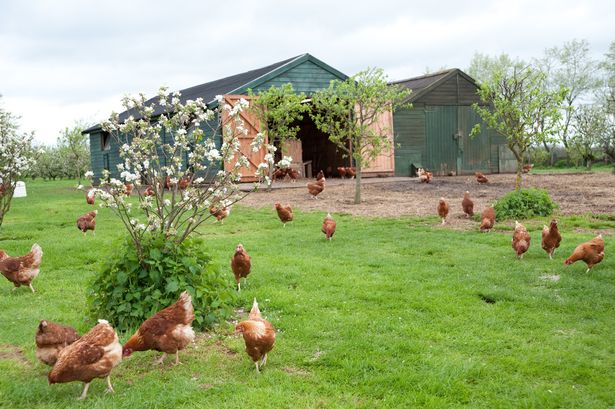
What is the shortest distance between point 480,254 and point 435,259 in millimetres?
877

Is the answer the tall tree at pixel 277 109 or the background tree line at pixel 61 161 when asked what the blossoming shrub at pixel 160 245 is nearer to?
the tall tree at pixel 277 109

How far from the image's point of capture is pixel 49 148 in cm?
5772

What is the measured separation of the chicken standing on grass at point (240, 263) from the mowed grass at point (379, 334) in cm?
27

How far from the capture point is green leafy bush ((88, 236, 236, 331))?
19.6 ft

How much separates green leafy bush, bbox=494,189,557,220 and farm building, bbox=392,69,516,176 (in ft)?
50.8

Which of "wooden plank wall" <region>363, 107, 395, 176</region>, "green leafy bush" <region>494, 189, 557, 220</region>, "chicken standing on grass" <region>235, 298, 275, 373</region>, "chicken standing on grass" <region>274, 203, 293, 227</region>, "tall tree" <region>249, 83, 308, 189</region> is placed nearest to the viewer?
"chicken standing on grass" <region>235, 298, 275, 373</region>

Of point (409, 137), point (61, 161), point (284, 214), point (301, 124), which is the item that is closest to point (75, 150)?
point (61, 161)

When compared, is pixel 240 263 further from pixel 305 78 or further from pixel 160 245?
pixel 305 78

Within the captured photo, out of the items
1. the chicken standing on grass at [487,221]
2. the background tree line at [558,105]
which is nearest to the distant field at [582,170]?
the background tree line at [558,105]

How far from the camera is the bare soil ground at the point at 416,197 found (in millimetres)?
15141

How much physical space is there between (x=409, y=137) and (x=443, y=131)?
2.25 m

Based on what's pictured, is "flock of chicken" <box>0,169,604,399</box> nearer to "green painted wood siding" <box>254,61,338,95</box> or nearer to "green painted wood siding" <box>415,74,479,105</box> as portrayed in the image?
"green painted wood siding" <box>254,61,338,95</box>

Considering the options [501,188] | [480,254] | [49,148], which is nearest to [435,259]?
[480,254]

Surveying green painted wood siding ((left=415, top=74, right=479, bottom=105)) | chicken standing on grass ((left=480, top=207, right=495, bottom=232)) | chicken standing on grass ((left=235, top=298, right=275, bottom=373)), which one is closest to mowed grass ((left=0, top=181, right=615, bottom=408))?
chicken standing on grass ((left=235, top=298, right=275, bottom=373))
